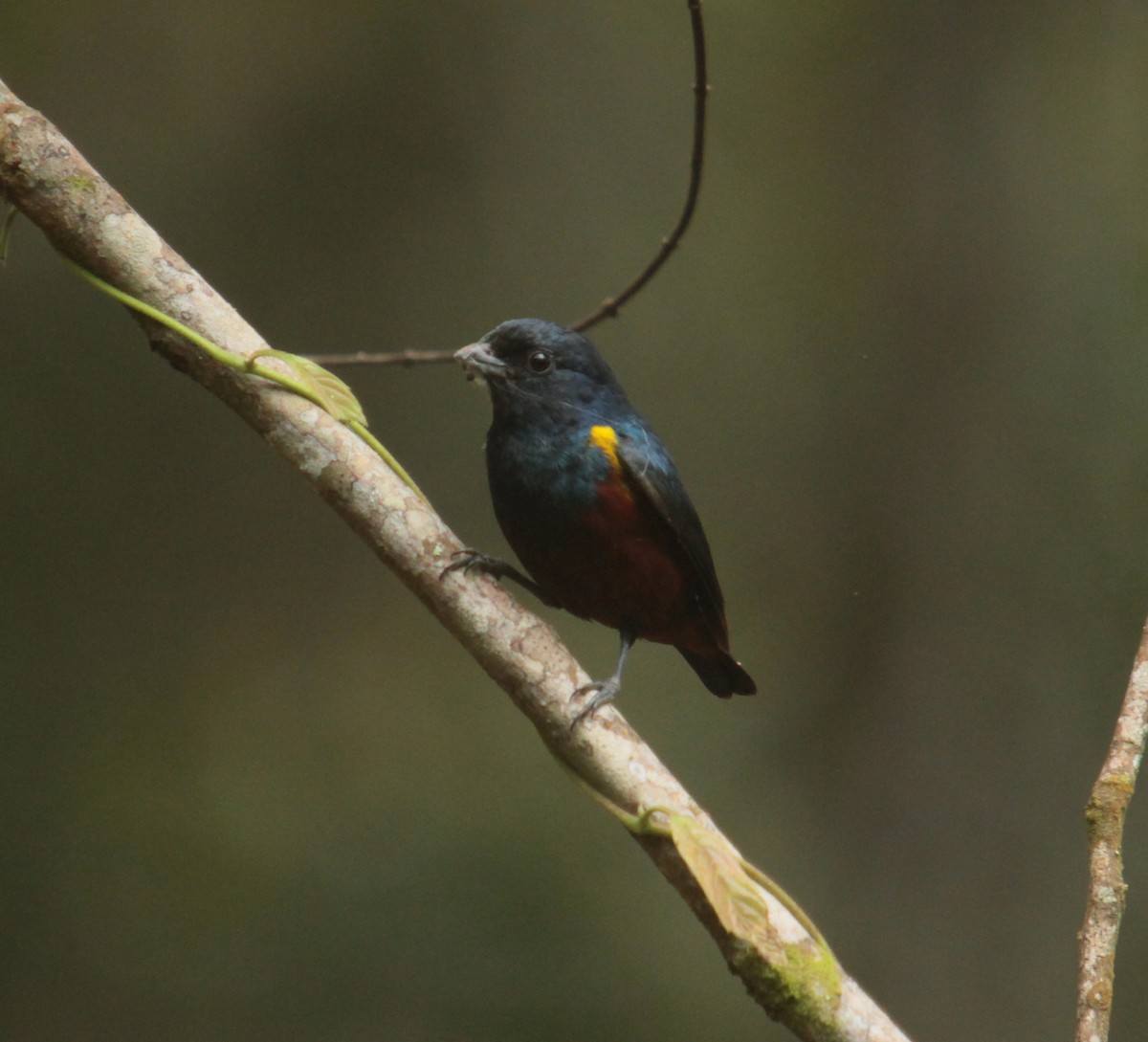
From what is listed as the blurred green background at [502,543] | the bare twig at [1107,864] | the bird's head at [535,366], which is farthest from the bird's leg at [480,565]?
A: the blurred green background at [502,543]

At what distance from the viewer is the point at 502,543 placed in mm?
4891

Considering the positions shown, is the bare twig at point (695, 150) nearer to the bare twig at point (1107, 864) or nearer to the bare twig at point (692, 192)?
the bare twig at point (692, 192)

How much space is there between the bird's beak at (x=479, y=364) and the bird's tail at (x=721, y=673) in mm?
834

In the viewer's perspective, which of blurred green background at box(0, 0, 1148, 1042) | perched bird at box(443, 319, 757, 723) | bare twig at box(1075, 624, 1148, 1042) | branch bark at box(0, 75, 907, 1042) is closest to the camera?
A: bare twig at box(1075, 624, 1148, 1042)

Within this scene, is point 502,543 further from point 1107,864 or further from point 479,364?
point 1107,864

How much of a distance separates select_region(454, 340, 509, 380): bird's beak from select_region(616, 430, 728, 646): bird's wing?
0.30 metres

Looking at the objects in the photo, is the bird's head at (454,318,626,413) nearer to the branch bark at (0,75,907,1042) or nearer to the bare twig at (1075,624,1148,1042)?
the branch bark at (0,75,907,1042)

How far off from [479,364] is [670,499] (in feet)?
1.63

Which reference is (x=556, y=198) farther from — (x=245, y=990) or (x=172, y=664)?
(x=245, y=990)

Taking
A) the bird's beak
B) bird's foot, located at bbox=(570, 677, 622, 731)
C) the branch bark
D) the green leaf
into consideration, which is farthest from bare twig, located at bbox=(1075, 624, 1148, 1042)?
the bird's beak

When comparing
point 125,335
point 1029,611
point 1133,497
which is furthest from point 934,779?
point 125,335

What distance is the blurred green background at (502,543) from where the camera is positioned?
14.6 ft

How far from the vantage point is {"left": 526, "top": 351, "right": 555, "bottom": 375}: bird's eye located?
2.69 m

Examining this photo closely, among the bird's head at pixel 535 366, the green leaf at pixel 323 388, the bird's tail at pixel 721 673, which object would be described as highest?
the green leaf at pixel 323 388
